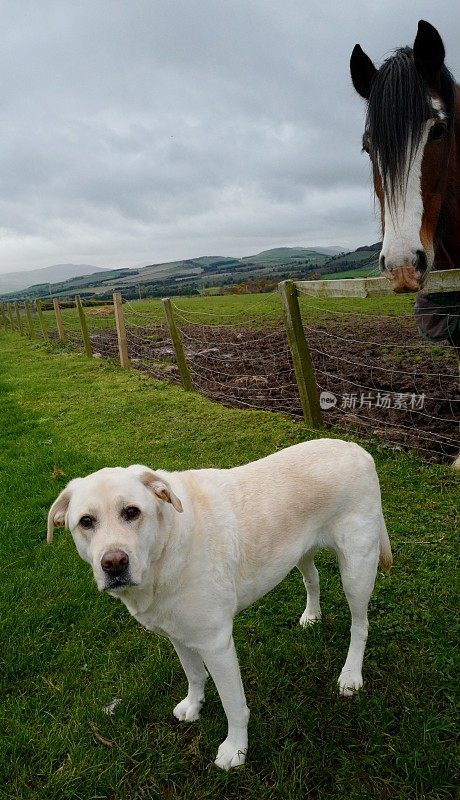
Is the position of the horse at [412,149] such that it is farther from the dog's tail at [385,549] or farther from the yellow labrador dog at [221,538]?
the dog's tail at [385,549]

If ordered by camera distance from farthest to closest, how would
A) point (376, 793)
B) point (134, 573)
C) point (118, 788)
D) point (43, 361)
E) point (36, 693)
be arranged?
point (43, 361) < point (36, 693) < point (118, 788) < point (376, 793) < point (134, 573)

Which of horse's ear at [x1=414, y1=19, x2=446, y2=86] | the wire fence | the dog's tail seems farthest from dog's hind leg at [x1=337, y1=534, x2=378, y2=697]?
horse's ear at [x1=414, y1=19, x2=446, y2=86]

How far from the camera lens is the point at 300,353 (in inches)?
249

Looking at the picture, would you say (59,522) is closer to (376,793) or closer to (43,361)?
(376,793)

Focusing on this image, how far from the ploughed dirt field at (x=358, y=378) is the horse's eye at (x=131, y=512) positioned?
3.75 m

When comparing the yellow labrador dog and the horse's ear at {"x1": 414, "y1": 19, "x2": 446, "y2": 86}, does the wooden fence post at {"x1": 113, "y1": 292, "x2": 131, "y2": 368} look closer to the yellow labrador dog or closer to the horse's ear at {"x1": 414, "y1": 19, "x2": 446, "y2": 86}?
the horse's ear at {"x1": 414, "y1": 19, "x2": 446, "y2": 86}

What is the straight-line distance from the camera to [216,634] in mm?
2320

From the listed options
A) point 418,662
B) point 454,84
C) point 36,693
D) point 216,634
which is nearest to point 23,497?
point 36,693

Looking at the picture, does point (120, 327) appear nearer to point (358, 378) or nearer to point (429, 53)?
point (358, 378)

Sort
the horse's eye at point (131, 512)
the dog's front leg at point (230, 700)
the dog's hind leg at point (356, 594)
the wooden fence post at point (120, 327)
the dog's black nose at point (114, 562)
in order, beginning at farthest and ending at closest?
the wooden fence post at point (120, 327)
the dog's hind leg at point (356, 594)
the dog's front leg at point (230, 700)
the horse's eye at point (131, 512)
the dog's black nose at point (114, 562)

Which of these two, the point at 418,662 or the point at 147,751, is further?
the point at 418,662

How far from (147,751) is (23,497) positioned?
377 centimetres

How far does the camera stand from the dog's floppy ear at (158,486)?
222 cm

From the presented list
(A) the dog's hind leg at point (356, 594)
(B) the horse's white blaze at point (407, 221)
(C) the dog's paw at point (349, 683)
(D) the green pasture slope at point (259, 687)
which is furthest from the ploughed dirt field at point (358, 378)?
(C) the dog's paw at point (349, 683)
